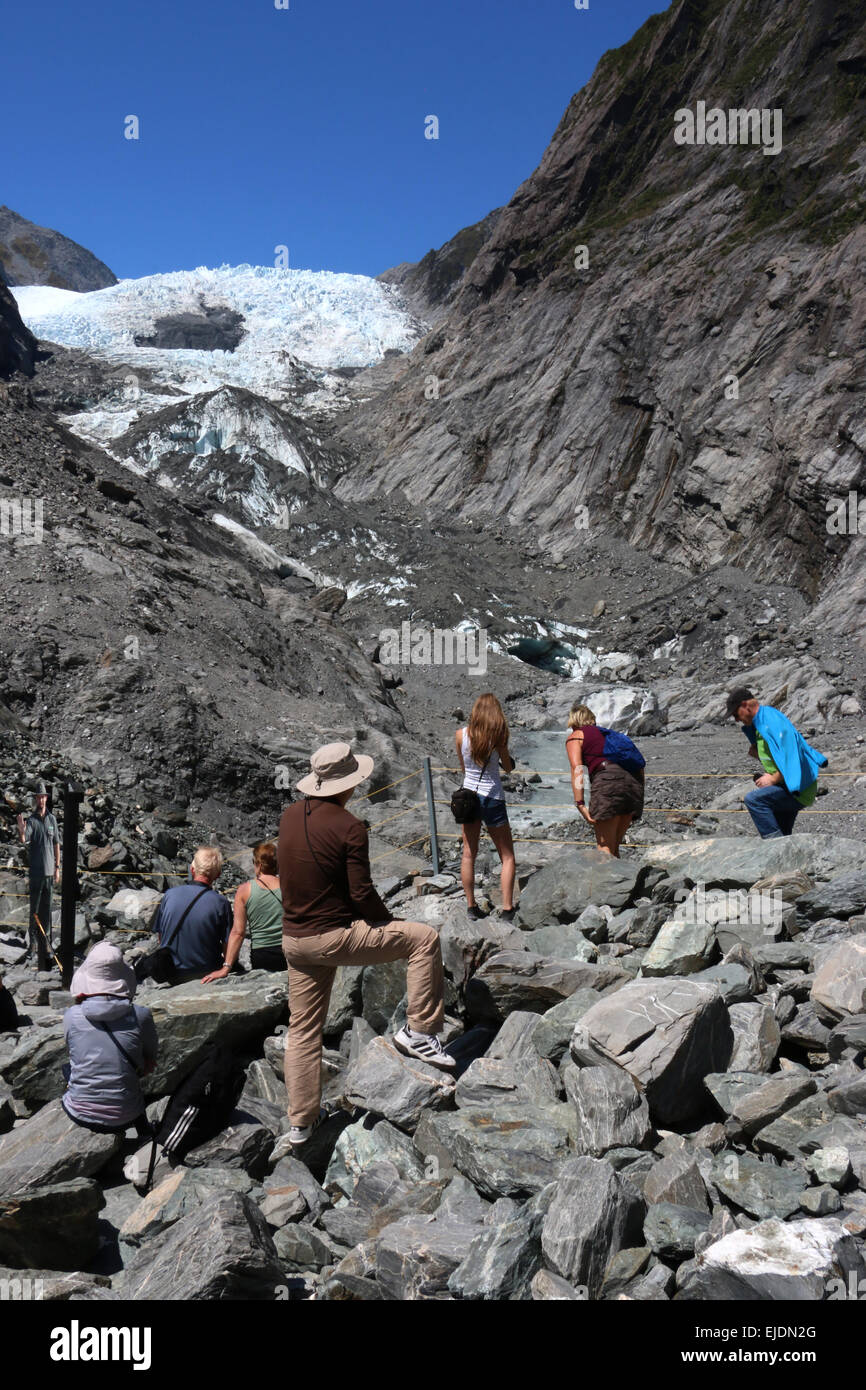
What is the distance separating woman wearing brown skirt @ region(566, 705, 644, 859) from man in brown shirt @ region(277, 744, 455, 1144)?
265 cm

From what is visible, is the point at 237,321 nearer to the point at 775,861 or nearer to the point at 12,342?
the point at 12,342

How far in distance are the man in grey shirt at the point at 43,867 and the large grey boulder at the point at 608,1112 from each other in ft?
18.0

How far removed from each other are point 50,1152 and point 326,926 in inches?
70.1

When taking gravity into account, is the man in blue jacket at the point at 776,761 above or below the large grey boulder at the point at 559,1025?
above

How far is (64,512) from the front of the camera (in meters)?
20.2

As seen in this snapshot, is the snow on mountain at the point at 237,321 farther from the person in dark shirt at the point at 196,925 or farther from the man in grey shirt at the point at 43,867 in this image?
the person in dark shirt at the point at 196,925

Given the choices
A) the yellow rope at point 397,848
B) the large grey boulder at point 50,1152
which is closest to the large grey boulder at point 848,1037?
the large grey boulder at point 50,1152

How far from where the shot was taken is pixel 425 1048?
4.73 m

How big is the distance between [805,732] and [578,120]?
5697 centimetres

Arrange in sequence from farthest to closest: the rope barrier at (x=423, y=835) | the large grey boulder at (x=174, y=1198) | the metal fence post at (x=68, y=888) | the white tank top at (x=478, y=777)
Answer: the rope barrier at (x=423, y=835) < the metal fence post at (x=68, y=888) < the white tank top at (x=478, y=777) < the large grey boulder at (x=174, y=1198)

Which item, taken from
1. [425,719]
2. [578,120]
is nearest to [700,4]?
[578,120]

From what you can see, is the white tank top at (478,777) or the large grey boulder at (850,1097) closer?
the large grey boulder at (850,1097)

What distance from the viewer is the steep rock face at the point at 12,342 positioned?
76.6m

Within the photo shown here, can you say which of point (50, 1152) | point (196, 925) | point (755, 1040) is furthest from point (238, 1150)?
point (755, 1040)
